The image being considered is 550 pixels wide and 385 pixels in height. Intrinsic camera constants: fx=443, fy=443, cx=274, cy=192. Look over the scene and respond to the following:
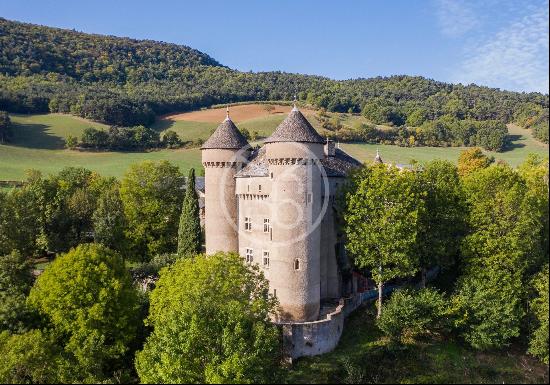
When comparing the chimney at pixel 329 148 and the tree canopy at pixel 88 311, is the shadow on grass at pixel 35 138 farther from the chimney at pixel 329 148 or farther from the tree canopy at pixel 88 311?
the chimney at pixel 329 148

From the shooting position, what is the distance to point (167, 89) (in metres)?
132

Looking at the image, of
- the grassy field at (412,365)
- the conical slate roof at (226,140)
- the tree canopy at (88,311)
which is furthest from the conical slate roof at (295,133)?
the tree canopy at (88,311)

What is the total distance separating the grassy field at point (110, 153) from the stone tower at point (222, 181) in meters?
43.5

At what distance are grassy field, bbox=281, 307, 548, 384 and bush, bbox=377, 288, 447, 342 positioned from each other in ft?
4.11

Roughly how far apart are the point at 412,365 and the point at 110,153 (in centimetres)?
7552

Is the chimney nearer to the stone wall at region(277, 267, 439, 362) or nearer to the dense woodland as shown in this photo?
the dense woodland

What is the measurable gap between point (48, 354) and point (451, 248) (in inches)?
1205

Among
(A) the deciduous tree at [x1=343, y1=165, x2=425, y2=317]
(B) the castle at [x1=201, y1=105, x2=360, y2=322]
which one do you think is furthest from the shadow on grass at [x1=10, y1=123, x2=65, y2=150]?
(A) the deciduous tree at [x1=343, y1=165, x2=425, y2=317]

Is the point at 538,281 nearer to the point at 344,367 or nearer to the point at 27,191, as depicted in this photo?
the point at 344,367

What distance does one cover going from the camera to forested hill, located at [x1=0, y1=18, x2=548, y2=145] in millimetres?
101125

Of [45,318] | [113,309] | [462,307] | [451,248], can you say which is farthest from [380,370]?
[45,318]

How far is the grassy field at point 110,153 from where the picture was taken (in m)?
79.2

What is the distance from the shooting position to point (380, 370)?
29.8 metres

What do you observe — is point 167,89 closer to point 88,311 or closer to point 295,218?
point 295,218
